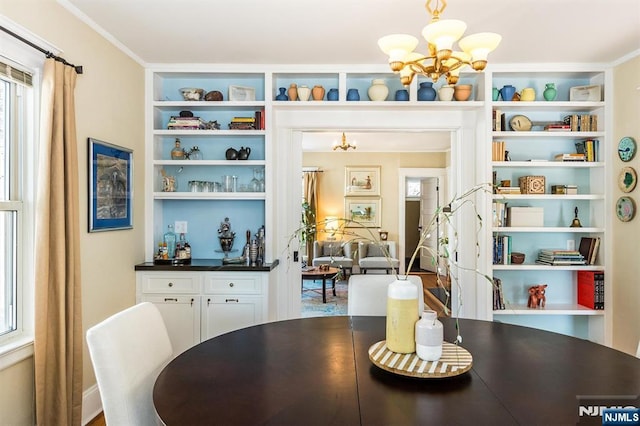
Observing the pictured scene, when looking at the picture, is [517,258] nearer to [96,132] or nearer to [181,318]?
[181,318]

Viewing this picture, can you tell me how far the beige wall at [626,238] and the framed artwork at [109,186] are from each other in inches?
150

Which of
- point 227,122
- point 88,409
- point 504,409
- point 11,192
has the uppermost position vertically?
point 227,122

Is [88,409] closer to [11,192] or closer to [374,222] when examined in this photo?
[11,192]

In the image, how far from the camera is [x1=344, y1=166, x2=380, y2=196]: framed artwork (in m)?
7.91

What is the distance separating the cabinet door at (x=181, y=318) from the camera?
3.17 meters

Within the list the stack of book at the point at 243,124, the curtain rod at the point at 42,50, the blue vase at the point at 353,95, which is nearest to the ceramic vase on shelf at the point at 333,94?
the blue vase at the point at 353,95

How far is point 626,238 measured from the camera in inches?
125

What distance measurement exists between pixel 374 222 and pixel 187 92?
5130 millimetres

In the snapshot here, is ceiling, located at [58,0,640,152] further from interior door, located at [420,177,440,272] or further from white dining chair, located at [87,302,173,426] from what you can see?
interior door, located at [420,177,440,272]

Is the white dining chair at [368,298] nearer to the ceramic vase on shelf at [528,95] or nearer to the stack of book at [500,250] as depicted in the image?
the stack of book at [500,250]

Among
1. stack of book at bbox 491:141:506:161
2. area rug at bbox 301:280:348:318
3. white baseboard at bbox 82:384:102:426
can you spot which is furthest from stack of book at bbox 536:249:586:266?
white baseboard at bbox 82:384:102:426

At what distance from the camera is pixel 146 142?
11.1 ft

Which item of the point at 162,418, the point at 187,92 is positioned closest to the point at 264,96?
the point at 187,92

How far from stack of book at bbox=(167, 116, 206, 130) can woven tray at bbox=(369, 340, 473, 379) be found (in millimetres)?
2521
